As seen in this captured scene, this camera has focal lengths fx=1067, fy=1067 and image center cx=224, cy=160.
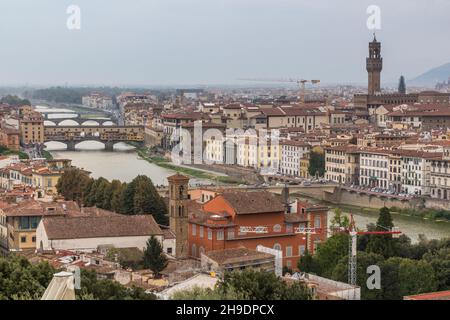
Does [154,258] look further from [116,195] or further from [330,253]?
[116,195]

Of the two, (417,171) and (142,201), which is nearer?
(142,201)

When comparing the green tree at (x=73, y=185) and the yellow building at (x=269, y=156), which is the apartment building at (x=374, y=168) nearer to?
the yellow building at (x=269, y=156)

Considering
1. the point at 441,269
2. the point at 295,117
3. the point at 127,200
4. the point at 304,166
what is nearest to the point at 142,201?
the point at 127,200

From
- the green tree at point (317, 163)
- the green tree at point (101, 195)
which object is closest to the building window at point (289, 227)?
the green tree at point (101, 195)

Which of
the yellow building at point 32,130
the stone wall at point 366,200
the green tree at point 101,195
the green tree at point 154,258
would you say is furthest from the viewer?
the yellow building at point 32,130

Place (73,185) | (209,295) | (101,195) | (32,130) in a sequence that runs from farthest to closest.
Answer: (32,130) < (73,185) < (101,195) < (209,295)

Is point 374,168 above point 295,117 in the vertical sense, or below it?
below

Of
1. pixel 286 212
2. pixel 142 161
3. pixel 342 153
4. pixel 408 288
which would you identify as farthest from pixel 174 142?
pixel 408 288
